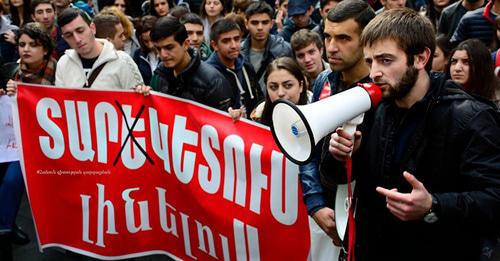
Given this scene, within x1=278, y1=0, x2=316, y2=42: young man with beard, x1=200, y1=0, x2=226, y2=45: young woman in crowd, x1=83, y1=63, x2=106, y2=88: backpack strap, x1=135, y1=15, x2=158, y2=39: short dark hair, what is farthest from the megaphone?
x1=200, y1=0, x2=226, y2=45: young woman in crowd

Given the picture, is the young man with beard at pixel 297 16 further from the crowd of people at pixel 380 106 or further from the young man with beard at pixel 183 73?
the young man with beard at pixel 183 73

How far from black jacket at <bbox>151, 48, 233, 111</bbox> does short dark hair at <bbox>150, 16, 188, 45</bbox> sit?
15 cm

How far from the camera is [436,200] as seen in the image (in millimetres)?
1845

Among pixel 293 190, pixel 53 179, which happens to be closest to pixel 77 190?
pixel 53 179

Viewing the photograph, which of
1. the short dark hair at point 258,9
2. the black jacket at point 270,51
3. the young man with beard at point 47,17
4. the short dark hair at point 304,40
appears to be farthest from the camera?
the young man with beard at point 47,17

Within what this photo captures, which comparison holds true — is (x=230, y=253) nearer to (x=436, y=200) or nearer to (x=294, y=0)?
(x=436, y=200)

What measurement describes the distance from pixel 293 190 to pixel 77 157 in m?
1.54

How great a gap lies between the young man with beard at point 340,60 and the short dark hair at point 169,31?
5.15 feet

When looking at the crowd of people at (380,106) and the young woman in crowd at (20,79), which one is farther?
the young woman in crowd at (20,79)

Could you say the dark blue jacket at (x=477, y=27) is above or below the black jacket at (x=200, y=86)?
above

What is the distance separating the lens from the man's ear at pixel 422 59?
1.96 meters

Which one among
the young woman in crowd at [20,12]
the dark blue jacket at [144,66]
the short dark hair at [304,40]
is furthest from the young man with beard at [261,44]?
the young woman in crowd at [20,12]

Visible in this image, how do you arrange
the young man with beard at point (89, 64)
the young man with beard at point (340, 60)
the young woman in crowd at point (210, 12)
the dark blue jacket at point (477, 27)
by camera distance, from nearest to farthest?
the young man with beard at point (340, 60) → the young man with beard at point (89, 64) → the dark blue jacket at point (477, 27) → the young woman in crowd at point (210, 12)

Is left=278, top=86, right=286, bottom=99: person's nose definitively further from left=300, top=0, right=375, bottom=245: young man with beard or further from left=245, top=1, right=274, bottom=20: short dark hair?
left=245, top=1, right=274, bottom=20: short dark hair
